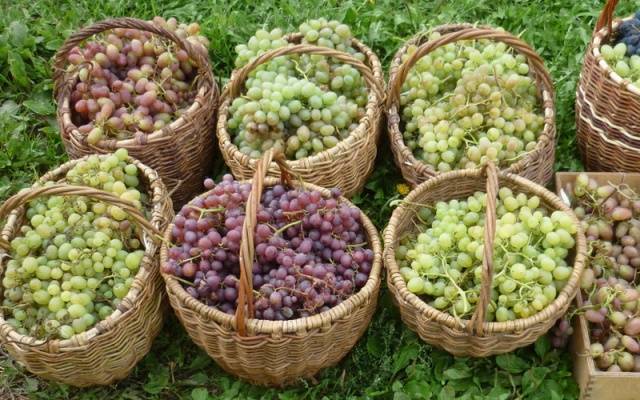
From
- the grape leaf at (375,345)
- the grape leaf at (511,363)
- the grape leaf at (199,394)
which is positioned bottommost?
the grape leaf at (199,394)

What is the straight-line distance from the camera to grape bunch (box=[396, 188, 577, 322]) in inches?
98.3

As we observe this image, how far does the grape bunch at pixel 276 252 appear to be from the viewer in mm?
2496

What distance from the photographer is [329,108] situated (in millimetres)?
3031

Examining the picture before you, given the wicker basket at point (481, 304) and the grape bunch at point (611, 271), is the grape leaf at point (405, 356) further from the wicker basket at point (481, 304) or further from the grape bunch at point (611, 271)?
the grape bunch at point (611, 271)

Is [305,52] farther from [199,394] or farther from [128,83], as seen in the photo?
[199,394]

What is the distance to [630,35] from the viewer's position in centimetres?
315

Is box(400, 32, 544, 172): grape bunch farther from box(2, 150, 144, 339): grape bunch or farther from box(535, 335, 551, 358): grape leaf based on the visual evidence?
box(2, 150, 144, 339): grape bunch

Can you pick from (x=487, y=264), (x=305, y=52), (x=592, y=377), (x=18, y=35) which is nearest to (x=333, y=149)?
(x=305, y=52)

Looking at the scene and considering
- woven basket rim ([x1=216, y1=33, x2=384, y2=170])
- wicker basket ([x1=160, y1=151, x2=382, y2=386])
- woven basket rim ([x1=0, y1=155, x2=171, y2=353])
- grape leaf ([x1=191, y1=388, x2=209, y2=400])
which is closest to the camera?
wicker basket ([x1=160, y1=151, x2=382, y2=386])

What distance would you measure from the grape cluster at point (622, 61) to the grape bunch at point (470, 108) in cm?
33

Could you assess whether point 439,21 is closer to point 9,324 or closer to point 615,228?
point 615,228

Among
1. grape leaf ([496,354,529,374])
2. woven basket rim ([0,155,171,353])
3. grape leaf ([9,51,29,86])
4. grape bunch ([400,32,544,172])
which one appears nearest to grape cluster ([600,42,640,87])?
grape bunch ([400,32,544,172])

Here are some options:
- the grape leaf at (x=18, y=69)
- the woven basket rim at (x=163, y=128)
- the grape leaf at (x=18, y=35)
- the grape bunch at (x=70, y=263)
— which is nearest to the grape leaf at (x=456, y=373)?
the grape bunch at (x=70, y=263)

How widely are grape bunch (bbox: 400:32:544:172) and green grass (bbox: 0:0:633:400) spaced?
1.41 feet
